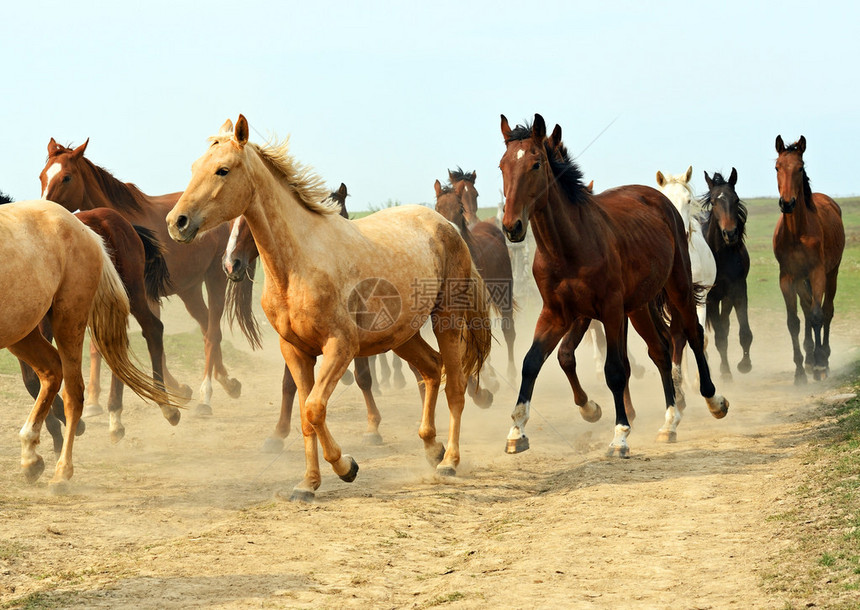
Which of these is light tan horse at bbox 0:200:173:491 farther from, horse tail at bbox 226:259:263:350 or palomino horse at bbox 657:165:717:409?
palomino horse at bbox 657:165:717:409

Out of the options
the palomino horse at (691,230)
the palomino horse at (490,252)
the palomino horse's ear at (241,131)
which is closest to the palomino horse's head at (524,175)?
the palomino horse's ear at (241,131)

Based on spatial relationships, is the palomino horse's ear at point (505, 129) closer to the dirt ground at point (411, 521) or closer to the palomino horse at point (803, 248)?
the dirt ground at point (411, 521)

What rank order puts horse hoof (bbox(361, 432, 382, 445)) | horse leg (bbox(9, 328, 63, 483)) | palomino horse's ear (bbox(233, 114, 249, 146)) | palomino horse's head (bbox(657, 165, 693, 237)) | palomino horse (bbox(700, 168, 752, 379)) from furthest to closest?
palomino horse (bbox(700, 168, 752, 379)) → palomino horse's head (bbox(657, 165, 693, 237)) → horse hoof (bbox(361, 432, 382, 445)) → horse leg (bbox(9, 328, 63, 483)) → palomino horse's ear (bbox(233, 114, 249, 146))

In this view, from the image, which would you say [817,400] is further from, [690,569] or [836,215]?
[690,569]

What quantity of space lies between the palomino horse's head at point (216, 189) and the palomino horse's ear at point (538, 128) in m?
2.50

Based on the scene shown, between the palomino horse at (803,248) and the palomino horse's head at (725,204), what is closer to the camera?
the palomino horse's head at (725,204)

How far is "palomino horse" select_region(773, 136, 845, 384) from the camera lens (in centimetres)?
1220

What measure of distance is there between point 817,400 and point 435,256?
19.4ft

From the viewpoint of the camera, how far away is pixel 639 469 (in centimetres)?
700

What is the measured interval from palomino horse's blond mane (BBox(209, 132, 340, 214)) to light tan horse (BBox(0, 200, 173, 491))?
1761 millimetres

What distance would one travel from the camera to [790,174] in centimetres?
1208

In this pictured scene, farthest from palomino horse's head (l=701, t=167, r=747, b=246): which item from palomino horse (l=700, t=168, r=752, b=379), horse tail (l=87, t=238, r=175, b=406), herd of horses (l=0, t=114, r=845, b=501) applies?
horse tail (l=87, t=238, r=175, b=406)

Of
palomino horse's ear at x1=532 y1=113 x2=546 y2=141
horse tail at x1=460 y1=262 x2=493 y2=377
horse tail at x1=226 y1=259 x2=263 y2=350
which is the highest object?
palomino horse's ear at x1=532 y1=113 x2=546 y2=141

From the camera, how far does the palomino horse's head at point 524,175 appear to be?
23.4ft
